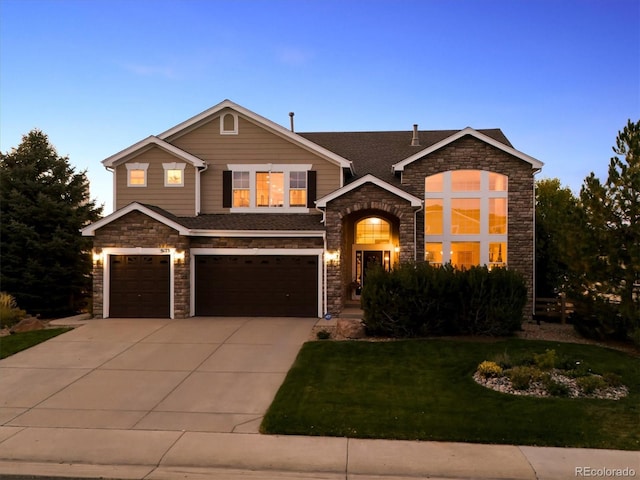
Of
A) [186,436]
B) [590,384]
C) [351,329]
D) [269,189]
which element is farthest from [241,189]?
[590,384]

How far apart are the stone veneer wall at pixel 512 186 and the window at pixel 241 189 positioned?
632 centimetres

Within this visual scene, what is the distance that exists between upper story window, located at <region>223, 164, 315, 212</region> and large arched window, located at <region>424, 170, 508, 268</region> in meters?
4.95

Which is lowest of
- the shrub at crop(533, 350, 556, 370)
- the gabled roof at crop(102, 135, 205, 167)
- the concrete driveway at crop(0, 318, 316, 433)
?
the concrete driveway at crop(0, 318, 316, 433)

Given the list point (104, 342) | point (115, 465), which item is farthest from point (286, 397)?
point (104, 342)

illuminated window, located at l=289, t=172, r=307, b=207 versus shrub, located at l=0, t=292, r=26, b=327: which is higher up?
illuminated window, located at l=289, t=172, r=307, b=207

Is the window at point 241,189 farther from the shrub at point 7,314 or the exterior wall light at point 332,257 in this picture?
the shrub at point 7,314

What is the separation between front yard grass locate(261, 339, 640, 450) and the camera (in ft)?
22.5

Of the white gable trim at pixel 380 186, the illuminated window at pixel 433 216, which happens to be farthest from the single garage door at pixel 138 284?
the illuminated window at pixel 433 216

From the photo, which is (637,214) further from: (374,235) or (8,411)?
(8,411)

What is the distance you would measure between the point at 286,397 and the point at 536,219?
1446 centimetres

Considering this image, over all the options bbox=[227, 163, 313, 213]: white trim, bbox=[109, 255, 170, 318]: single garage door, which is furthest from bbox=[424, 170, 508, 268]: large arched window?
bbox=[109, 255, 170, 318]: single garage door

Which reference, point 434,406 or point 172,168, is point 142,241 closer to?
point 172,168

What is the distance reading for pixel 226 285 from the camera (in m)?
17.1

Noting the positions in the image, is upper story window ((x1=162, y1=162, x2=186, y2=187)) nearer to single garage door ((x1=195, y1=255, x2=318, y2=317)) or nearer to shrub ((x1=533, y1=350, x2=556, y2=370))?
single garage door ((x1=195, y1=255, x2=318, y2=317))
